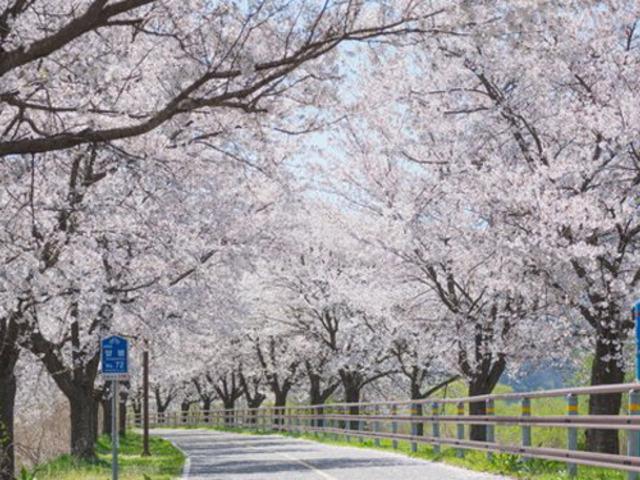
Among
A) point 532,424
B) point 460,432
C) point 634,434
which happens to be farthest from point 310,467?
point 634,434

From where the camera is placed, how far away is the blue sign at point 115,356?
15.7 m

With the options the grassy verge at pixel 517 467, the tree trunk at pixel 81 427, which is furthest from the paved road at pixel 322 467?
the tree trunk at pixel 81 427

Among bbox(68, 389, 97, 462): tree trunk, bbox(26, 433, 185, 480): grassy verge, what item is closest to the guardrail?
bbox(26, 433, 185, 480): grassy verge

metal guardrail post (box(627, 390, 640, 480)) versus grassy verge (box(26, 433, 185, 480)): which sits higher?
metal guardrail post (box(627, 390, 640, 480))

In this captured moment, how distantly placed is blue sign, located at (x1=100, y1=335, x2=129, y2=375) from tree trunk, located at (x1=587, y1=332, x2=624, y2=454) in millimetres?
7947

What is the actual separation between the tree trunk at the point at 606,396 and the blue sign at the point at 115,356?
313 inches

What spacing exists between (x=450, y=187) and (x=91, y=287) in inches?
297

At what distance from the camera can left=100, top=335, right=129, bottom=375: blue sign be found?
15734mm

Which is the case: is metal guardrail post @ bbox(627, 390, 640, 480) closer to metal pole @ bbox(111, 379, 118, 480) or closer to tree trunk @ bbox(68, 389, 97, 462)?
metal pole @ bbox(111, 379, 118, 480)

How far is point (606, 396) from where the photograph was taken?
1784 centimetres

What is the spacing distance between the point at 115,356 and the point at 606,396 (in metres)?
8.50

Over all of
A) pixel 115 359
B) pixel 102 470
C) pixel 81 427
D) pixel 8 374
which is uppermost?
pixel 115 359

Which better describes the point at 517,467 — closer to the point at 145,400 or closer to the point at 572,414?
the point at 572,414

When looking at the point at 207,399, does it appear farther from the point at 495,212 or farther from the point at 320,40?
the point at 320,40
